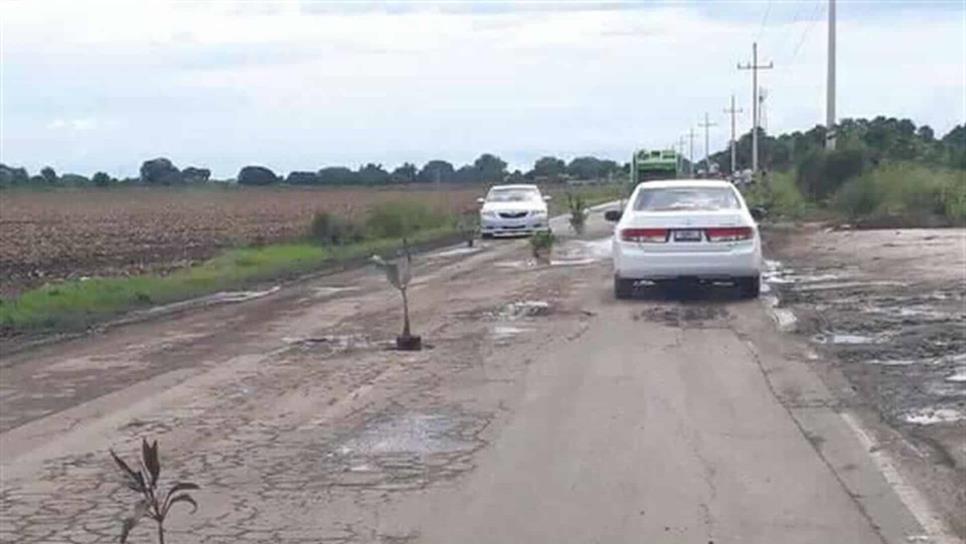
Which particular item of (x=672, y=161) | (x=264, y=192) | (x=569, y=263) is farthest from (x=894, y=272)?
(x=264, y=192)

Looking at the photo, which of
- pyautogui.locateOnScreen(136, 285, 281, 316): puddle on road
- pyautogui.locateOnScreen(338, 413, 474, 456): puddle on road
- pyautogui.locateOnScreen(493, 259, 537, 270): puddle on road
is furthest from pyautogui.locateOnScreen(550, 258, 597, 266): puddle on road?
pyautogui.locateOnScreen(338, 413, 474, 456): puddle on road

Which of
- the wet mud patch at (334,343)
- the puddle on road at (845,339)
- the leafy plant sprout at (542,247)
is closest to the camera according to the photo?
the puddle on road at (845,339)

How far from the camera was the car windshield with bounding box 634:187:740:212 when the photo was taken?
75.1 ft

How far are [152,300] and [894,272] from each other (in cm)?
1107

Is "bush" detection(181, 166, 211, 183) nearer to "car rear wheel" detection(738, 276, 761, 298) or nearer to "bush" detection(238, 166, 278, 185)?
"bush" detection(238, 166, 278, 185)

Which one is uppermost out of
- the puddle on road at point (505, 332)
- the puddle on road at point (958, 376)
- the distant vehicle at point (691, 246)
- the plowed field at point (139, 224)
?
the distant vehicle at point (691, 246)

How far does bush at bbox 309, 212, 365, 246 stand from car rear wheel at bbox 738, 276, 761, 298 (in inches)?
913

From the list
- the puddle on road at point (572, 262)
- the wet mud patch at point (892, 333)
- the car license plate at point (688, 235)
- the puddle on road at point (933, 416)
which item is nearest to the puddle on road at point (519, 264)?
the puddle on road at point (572, 262)

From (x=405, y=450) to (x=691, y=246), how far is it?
11324mm

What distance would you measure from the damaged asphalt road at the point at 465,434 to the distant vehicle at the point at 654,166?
167ft

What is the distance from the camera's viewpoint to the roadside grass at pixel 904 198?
48000mm

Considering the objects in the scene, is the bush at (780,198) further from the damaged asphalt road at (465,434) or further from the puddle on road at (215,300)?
the damaged asphalt road at (465,434)

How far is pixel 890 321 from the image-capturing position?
19.1m

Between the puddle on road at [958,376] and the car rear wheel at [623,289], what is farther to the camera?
the car rear wheel at [623,289]
